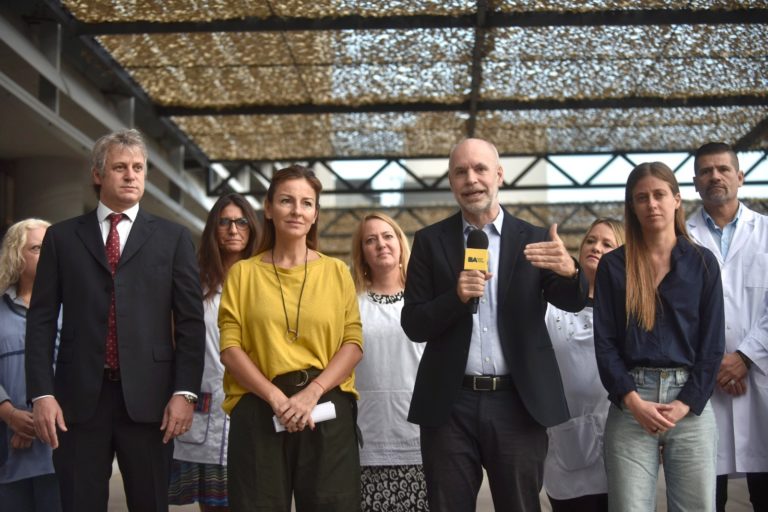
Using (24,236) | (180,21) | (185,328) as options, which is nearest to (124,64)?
(180,21)

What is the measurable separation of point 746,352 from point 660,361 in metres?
0.73

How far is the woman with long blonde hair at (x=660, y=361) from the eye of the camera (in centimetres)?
342

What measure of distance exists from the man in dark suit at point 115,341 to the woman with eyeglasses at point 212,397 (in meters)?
0.81

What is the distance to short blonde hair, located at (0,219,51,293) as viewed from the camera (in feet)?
14.5

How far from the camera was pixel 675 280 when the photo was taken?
3553mm

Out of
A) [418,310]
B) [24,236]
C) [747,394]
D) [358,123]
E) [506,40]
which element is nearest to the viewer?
[418,310]

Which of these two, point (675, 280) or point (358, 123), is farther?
point (358, 123)

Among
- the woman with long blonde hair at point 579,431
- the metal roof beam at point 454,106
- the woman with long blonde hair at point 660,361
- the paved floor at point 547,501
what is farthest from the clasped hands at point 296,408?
the metal roof beam at point 454,106

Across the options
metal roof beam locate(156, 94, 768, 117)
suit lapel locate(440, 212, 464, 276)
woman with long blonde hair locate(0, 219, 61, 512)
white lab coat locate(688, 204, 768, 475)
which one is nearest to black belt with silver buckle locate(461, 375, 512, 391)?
suit lapel locate(440, 212, 464, 276)

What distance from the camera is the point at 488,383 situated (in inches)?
128

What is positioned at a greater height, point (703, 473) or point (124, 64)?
point (124, 64)

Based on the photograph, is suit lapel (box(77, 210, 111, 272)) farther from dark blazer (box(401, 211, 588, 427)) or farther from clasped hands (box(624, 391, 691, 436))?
clasped hands (box(624, 391, 691, 436))

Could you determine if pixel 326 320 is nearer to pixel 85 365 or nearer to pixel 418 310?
pixel 418 310

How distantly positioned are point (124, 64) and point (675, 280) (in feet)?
19.4
